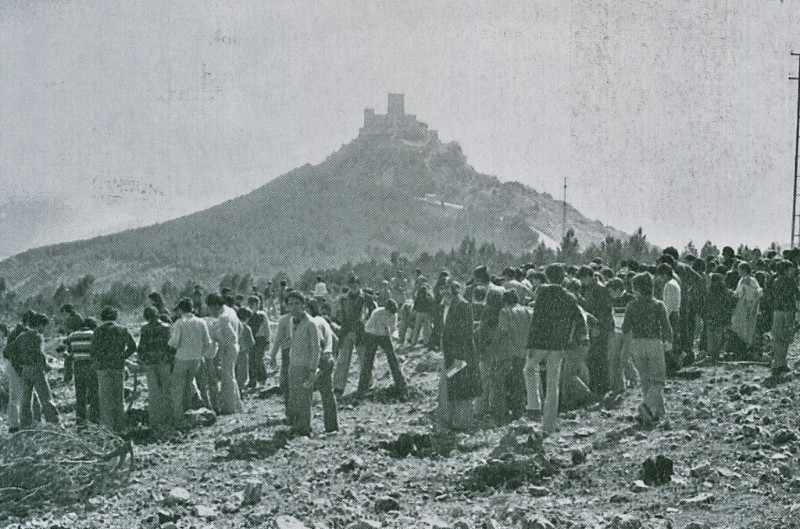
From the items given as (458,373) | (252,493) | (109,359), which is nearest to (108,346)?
(109,359)

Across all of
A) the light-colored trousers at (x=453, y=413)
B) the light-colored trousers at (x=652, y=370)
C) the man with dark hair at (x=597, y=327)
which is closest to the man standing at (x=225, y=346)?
the light-colored trousers at (x=453, y=413)

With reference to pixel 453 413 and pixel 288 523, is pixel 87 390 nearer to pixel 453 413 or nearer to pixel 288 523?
pixel 453 413

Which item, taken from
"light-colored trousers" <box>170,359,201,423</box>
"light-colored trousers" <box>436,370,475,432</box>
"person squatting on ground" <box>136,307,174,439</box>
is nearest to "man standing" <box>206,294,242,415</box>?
"light-colored trousers" <box>170,359,201,423</box>

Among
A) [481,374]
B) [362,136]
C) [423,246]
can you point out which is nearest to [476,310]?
[481,374]

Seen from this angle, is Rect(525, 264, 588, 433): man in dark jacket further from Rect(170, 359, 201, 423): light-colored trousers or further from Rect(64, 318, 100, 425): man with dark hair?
Rect(64, 318, 100, 425): man with dark hair

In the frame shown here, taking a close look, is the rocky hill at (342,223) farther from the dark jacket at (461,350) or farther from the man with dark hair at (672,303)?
the dark jacket at (461,350)

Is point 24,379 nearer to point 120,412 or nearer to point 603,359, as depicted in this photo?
point 120,412
